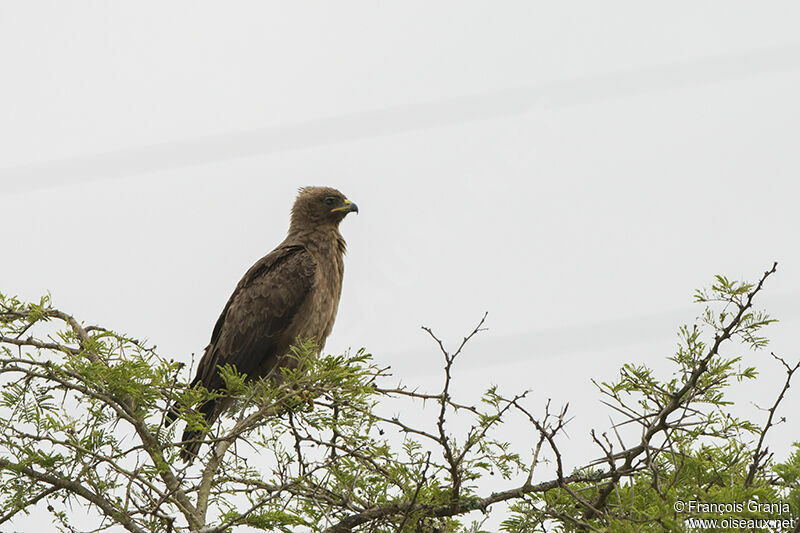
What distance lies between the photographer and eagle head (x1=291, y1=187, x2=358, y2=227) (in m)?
8.16

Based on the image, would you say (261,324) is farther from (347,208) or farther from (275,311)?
(347,208)

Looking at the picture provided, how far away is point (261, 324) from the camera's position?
712cm

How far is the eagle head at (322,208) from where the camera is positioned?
816cm

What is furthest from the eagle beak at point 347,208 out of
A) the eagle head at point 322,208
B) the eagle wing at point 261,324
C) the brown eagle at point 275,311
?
the eagle wing at point 261,324

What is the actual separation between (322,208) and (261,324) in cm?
154

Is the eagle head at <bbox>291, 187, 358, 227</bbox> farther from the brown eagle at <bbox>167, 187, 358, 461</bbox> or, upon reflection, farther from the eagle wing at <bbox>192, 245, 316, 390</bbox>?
the eagle wing at <bbox>192, 245, 316, 390</bbox>

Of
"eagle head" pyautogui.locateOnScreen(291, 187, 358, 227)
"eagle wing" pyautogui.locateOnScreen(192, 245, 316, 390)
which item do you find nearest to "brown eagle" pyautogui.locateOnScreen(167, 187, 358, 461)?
"eagle wing" pyautogui.locateOnScreen(192, 245, 316, 390)

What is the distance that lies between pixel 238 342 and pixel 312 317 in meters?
0.65

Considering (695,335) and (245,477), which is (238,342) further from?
(695,335)

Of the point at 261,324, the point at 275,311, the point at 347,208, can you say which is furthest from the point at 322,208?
the point at 261,324

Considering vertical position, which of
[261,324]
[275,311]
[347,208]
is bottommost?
[261,324]

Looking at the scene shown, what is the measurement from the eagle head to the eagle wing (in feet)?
2.71

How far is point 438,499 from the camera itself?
417 cm

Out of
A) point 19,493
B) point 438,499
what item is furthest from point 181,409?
point 438,499
